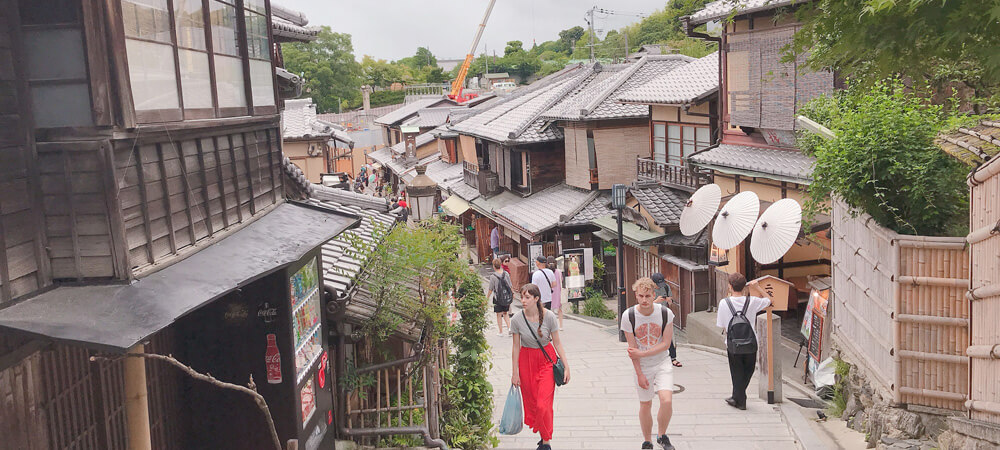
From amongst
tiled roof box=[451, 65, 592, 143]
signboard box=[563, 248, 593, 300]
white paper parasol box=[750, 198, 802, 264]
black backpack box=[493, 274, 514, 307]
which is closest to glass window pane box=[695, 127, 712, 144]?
signboard box=[563, 248, 593, 300]

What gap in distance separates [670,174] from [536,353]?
55.5 feet

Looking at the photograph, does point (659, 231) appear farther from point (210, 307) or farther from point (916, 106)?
point (210, 307)

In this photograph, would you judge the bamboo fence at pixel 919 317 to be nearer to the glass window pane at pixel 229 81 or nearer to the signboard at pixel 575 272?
the glass window pane at pixel 229 81

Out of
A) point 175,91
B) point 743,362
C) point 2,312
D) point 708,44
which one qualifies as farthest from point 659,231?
point 708,44

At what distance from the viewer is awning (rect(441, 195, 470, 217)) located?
133 ft

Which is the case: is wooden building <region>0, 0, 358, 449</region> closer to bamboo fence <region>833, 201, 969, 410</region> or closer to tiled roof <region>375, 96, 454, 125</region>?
bamboo fence <region>833, 201, 969, 410</region>

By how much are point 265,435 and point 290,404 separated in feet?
1.81

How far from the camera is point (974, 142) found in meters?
7.64

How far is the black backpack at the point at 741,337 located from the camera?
10.8 m

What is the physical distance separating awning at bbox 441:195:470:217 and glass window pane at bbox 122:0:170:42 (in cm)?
3375

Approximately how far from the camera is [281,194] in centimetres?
878

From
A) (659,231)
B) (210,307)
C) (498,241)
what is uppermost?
(210,307)

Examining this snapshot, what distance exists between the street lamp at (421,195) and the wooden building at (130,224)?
26.8 feet

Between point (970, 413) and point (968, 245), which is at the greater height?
point (968, 245)
